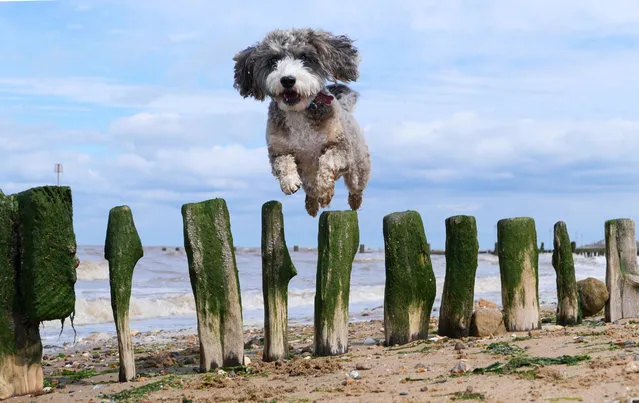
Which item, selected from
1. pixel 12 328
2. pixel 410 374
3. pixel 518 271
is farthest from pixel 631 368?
pixel 12 328

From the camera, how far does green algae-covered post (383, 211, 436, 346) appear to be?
7730 mm

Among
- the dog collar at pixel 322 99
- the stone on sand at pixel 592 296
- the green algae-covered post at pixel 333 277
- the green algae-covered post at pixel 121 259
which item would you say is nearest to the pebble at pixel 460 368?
the green algae-covered post at pixel 333 277

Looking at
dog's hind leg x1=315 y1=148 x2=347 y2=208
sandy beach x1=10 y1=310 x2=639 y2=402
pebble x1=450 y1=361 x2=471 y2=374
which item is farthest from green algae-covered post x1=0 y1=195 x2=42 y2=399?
pebble x1=450 y1=361 x2=471 y2=374

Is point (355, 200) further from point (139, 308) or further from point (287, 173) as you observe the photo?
point (139, 308)

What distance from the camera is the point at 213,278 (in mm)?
7168

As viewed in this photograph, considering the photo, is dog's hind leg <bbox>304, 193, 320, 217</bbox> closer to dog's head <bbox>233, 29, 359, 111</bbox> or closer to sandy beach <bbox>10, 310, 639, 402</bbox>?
dog's head <bbox>233, 29, 359, 111</bbox>

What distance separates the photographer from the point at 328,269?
7.44 m

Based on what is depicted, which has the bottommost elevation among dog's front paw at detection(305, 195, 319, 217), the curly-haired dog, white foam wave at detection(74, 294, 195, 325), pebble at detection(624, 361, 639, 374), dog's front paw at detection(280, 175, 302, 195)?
pebble at detection(624, 361, 639, 374)

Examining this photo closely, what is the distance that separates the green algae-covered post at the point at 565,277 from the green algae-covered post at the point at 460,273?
1.20m

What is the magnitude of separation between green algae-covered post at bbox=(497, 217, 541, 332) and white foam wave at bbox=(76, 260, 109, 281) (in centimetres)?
1694

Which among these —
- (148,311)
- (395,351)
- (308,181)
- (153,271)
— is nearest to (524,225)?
(395,351)

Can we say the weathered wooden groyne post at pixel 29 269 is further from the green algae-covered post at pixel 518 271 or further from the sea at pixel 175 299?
the green algae-covered post at pixel 518 271

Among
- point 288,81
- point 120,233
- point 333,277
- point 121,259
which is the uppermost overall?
point 288,81

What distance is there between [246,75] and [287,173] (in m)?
0.97
